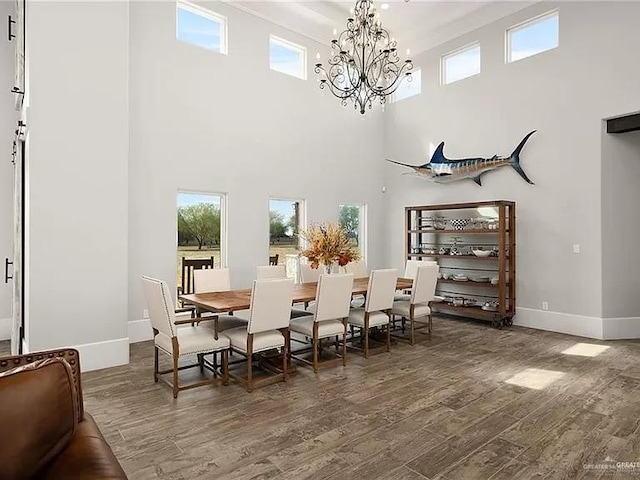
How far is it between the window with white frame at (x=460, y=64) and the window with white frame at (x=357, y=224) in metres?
2.82

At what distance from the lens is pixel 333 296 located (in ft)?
14.2

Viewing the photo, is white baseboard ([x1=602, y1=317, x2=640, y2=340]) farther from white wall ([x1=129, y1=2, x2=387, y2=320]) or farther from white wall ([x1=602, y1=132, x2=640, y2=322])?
white wall ([x1=129, y1=2, x2=387, y2=320])

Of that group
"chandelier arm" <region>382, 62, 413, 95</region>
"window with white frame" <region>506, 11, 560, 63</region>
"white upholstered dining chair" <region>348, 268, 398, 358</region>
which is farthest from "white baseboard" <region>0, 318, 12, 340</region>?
"window with white frame" <region>506, 11, 560, 63</region>

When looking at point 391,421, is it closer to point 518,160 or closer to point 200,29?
point 518,160

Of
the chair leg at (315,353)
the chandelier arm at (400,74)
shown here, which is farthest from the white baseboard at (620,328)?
the chandelier arm at (400,74)

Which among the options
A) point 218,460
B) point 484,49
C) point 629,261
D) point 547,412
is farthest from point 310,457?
point 484,49

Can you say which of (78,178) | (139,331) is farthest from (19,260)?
(139,331)

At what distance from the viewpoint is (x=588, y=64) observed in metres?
5.88

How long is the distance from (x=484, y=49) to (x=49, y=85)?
6.41 m

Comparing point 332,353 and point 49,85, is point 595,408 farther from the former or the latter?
point 49,85

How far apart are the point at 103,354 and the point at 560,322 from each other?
6044 mm

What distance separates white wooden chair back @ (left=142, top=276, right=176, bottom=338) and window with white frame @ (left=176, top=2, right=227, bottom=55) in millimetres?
4066

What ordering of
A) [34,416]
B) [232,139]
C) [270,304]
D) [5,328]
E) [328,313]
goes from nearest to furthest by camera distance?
[34,416], [270,304], [328,313], [5,328], [232,139]

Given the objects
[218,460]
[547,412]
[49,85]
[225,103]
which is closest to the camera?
[218,460]
